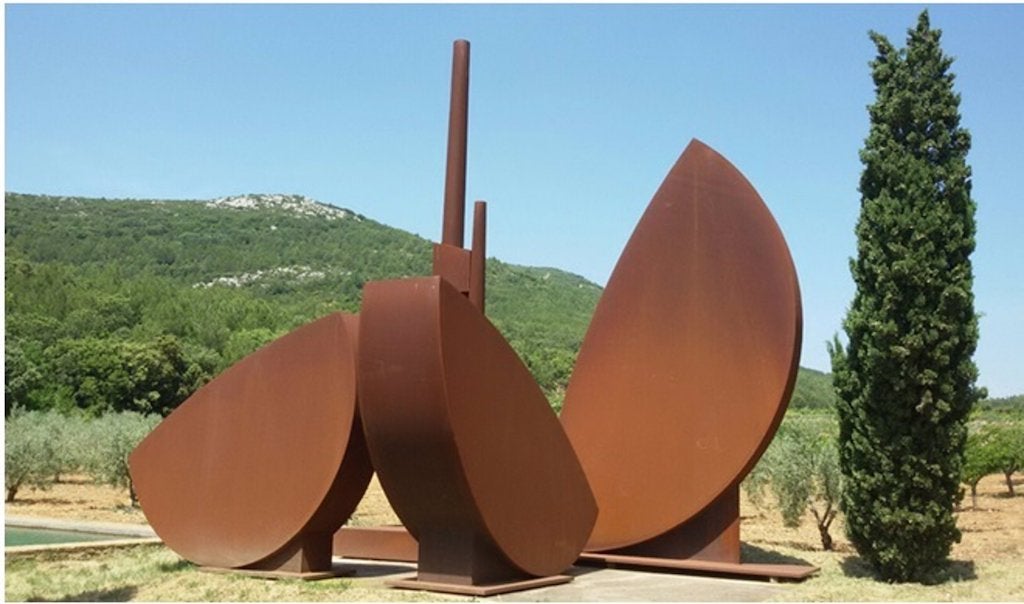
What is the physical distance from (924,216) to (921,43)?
2.13 metres

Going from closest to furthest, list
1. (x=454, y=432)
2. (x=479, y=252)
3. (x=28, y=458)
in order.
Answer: (x=454, y=432) < (x=479, y=252) < (x=28, y=458)

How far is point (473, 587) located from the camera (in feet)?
33.6

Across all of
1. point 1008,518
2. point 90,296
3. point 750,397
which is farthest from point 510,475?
point 90,296

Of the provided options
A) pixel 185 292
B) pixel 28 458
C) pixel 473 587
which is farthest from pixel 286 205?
pixel 473 587

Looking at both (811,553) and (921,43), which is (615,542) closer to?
(811,553)

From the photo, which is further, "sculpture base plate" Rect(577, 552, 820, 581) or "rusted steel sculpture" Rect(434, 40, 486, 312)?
"sculpture base plate" Rect(577, 552, 820, 581)

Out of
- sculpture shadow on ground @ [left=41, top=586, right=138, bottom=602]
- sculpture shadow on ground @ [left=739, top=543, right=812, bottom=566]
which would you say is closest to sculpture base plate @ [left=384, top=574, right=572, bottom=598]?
sculpture shadow on ground @ [left=41, top=586, right=138, bottom=602]

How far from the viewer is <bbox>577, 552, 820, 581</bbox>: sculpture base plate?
11867mm

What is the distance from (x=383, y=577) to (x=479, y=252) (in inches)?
164

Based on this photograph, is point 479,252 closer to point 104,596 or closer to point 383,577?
point 383,577

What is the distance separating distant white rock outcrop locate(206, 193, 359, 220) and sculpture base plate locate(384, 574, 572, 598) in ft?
297

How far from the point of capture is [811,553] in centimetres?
1534

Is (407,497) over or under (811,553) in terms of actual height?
over

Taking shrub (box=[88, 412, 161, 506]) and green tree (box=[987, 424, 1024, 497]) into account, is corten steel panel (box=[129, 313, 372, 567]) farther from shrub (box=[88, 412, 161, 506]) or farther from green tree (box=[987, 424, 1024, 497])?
green tree (box=[987, 424, 1024, 497])
